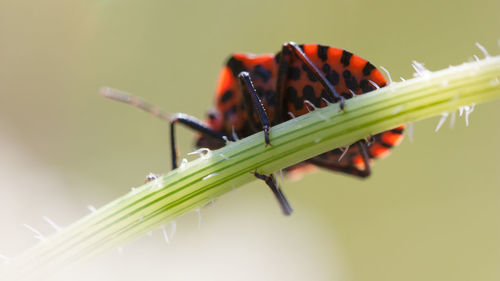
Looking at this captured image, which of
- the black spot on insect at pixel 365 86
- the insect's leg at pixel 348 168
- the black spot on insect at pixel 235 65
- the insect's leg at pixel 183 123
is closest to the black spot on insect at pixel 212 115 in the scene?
the black spot on insect at pixel 235 65

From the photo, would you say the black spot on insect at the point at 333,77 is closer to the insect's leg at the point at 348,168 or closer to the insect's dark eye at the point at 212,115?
the insect's leg at the point at 348,168

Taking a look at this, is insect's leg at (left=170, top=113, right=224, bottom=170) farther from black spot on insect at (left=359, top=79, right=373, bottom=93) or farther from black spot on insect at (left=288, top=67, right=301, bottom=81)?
black spot on insect at (left=359, top=79, right=373, bottom=93)

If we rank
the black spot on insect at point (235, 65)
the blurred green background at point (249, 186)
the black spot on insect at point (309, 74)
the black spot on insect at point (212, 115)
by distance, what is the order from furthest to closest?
the blurred green background at point (249, 186) < the black spot on insect at point (212, 115) < the black spot on insect at point (235, 65) < the black spot on insect at point (309, 74)

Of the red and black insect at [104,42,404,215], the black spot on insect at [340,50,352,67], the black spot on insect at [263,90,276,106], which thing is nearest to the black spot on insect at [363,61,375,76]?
the red and black insect at [104,42,404,215]

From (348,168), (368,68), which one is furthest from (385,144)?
(368,68)

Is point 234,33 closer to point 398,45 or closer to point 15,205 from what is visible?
point 398,45

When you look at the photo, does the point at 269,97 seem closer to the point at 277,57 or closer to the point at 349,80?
the point at 277,57
